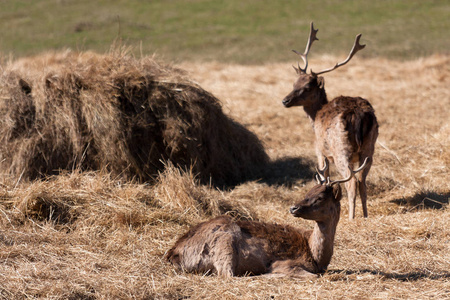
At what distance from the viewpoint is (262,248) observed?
5676 millimetres

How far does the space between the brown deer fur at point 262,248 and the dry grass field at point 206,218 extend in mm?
174

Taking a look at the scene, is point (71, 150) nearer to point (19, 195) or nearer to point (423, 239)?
point (19, 195)

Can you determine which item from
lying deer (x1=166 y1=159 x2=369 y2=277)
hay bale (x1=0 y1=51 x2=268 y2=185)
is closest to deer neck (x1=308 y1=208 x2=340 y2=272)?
lying deer (x1=166 y1=159 x2=369 y2=277)

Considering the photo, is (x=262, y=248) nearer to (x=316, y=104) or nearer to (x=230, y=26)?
(x=316, y=104)

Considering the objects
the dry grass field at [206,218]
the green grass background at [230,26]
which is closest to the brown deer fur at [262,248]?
the dry grass field at [206,218]

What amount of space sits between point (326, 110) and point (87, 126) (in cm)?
331

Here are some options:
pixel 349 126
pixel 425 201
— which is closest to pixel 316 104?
pixel 349 126

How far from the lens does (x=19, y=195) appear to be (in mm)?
7004

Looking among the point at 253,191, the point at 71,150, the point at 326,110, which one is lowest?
the point at 253,191

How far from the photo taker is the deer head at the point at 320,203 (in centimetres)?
536

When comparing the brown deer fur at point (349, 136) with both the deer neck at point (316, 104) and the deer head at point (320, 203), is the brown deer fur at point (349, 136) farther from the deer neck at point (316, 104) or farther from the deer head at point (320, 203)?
the deer head at point (320, 203)

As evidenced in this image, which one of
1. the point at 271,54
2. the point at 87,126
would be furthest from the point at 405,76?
the point at 87,126

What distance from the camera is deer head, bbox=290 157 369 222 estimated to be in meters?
5.36

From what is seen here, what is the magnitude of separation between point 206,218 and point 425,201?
9.68 ft
